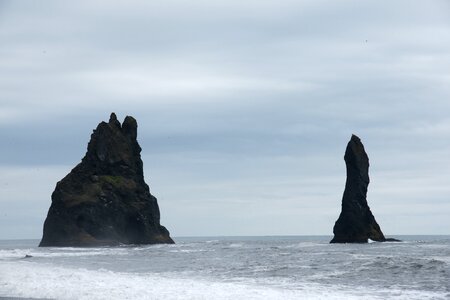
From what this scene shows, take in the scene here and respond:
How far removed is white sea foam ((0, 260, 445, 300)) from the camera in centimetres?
3200

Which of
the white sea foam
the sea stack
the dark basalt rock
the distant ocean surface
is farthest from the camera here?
the sea stack

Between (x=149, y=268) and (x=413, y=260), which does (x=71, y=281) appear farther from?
(x=413, y=260)

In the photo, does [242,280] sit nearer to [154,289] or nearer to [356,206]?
[154,289]

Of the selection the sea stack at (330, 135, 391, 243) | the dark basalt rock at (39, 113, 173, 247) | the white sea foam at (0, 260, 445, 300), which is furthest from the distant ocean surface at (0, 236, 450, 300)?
the sea stack at (330, 135, 391, 243)

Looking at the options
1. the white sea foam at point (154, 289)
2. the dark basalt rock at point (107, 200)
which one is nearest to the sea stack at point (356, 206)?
the dark basalt rock at point (107, 200)

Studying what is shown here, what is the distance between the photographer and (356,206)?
4710 inches

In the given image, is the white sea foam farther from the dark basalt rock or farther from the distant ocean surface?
the dark basalt rock

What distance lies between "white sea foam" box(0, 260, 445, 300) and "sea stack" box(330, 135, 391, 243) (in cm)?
8146

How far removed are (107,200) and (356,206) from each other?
39711mm

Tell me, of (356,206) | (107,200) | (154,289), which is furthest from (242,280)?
(356,206)

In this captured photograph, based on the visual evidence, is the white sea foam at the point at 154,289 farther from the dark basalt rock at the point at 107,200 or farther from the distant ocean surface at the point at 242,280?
the dark basalt rock at the point at 107,200

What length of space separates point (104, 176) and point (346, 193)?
39.6 metres

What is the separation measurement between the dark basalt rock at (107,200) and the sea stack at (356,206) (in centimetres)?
3055

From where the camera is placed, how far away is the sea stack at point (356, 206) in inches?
4685
